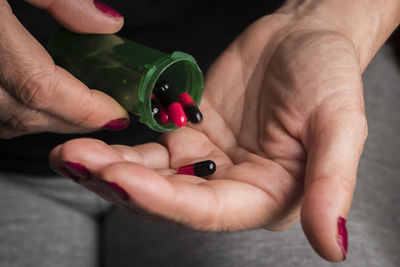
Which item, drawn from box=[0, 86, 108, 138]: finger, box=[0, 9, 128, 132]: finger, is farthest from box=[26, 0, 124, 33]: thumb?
box=[0, 86, 108, 138]: finger

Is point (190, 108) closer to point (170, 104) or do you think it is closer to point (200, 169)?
point (170, 104)

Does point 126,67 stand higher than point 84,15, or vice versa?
point 84,15

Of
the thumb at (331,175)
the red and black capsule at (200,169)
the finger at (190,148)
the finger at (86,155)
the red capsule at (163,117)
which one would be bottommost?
the finger at (190,148)

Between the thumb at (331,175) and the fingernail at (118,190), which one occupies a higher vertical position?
the fingernail at (118,190)

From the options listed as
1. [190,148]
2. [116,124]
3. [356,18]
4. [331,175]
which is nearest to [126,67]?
[116,124]

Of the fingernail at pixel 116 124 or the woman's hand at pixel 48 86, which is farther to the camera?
the fingernail at pixel 116 124

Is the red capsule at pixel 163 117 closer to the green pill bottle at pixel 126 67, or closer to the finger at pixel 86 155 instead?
the green pill bottle at pixel 126 67

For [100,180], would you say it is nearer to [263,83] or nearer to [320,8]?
[263,83]

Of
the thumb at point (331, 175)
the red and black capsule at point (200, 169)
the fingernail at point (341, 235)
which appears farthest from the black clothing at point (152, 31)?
the fingernail at point (341, 235)
